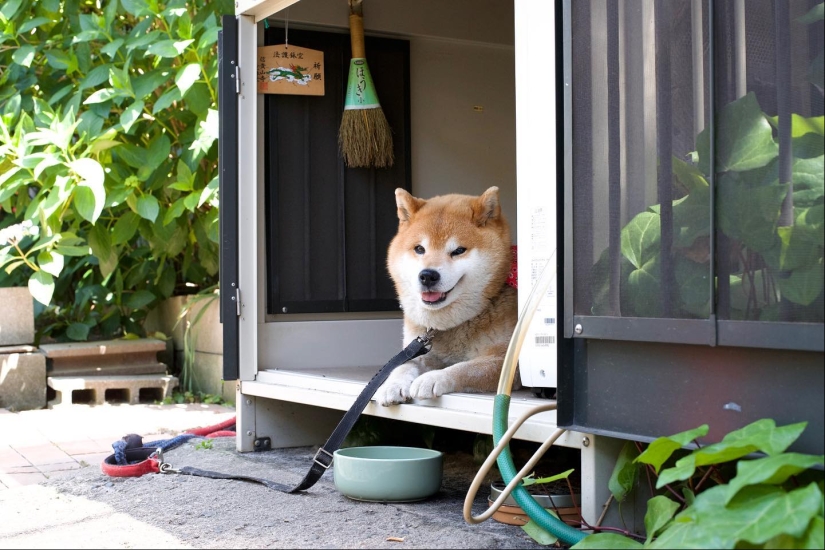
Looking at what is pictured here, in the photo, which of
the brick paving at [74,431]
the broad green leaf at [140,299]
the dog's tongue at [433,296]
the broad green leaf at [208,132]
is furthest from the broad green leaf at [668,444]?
the broad green leaf at [140,299]

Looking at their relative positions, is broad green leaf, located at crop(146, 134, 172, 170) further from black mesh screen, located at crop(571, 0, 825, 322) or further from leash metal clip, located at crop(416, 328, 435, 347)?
black mesh screen, located at crop(571, 0, 825, 322)

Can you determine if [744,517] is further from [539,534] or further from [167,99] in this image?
[167,99]

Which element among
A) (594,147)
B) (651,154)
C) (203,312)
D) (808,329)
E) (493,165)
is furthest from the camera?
(203,312)

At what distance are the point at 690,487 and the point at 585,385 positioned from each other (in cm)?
34

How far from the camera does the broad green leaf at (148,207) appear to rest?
4982 mm

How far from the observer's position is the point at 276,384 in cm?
365

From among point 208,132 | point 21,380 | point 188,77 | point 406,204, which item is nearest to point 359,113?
point 406,204

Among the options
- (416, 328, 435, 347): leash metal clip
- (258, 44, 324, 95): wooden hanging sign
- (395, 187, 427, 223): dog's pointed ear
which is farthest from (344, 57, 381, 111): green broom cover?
(416, 328, 435, 347): leash metal clip

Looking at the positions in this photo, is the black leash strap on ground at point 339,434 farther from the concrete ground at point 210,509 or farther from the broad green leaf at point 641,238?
the broad green leaf at point 641,238

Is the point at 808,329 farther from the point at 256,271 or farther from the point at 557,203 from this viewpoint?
the point at 256,271

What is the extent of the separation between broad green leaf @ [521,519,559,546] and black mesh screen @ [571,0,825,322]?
1.90ft

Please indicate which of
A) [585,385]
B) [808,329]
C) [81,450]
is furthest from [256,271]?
[808,329]

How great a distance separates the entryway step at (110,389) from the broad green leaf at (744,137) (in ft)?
14.3

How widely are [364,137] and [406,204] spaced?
701mm
